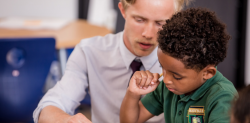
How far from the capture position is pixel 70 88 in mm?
1267

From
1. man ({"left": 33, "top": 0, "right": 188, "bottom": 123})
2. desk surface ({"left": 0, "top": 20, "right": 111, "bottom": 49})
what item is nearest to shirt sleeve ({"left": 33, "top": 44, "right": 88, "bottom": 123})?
man ({"left": 33, "top": 0, "right": 188, "bottom": 123})

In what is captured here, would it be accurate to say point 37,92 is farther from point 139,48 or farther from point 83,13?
point 83,13

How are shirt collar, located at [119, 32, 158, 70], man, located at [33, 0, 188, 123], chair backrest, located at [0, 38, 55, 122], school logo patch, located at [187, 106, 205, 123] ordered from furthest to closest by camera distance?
chair backrest, located at [0, 38, 55, 122] → shirt collar, located at [119, 32, 158, 70] → man, located at [33, 0, 188, 123] → school logo patch, located at [187, 106, 205, 123]

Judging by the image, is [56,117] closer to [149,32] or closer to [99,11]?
[149,32]

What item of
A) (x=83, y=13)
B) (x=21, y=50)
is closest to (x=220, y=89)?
(x=21, y=50)

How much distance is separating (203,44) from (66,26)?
213 centimetres

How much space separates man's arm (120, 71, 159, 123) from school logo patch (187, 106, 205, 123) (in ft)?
0.64

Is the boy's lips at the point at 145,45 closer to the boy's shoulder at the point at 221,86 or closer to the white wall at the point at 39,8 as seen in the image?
the boy's shoulder at the point at 221,86

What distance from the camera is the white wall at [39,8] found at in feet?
13.1

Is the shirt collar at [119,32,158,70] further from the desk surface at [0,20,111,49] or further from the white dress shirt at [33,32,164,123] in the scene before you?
the desk surface at [0,20,111,49]

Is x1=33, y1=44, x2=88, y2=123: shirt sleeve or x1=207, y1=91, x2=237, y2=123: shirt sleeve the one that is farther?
x1=33, y1=44, x2=88, y2=123: shirt sleeve

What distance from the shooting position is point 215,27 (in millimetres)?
860

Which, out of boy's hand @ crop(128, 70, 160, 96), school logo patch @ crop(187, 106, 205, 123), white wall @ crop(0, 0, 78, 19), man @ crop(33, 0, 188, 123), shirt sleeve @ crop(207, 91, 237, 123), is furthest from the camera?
white wall @ crop(0, 0, 78, 19)

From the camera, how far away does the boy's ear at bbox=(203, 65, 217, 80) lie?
0.87 meters
